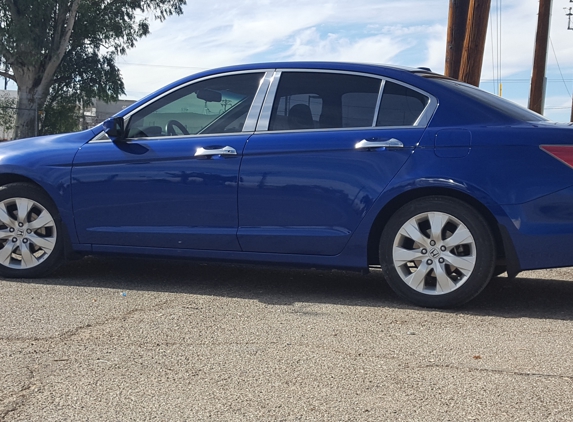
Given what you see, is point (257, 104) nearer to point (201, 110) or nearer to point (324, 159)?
point (201, 110)

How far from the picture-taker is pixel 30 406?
311 cm

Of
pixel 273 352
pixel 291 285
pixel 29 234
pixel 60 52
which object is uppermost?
pixel 60 52

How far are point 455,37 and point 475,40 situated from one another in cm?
89

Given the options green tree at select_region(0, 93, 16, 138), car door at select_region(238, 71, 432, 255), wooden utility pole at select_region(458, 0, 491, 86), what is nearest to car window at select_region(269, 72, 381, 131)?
car door at select_region(238, 71, 432, 255)

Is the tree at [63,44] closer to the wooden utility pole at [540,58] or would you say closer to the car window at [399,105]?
the wooden utility pole at [540,58]

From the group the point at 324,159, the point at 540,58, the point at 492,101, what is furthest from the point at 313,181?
the point at 540,58

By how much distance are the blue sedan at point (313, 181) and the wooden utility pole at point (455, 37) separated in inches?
222

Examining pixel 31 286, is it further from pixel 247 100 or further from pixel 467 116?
pixel 467 116

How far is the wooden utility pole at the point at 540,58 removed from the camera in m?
20.3

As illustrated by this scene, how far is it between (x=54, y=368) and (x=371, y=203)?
2372 millimetres

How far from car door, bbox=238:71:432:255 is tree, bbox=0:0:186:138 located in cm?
2620

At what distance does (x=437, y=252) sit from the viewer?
4945 mm

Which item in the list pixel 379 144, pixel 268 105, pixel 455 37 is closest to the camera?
pixel 379 144

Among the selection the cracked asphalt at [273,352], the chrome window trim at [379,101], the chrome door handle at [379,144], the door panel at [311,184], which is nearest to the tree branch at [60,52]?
the cracked asphalt at [273,352]
